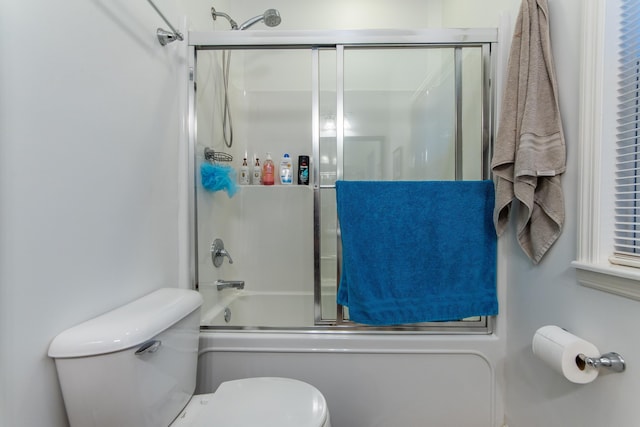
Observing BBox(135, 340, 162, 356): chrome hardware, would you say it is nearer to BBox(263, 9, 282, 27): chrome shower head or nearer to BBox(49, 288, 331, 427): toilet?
BBox(49, 288, 331, 427): toilet

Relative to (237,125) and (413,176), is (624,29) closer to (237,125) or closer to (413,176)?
(413,176)

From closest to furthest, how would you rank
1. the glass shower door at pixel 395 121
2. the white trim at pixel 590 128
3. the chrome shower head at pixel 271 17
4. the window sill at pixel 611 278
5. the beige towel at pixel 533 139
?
the window sill at pixel 611 278 < the white trim at pixel 590 128 < the beige towel at pixel 533 139 < the glass shower door at pixel 395 121 < the chrome shower head at pixel 271 17

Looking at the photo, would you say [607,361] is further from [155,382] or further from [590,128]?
[155,382]

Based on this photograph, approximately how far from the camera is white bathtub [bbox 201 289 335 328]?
141 cm

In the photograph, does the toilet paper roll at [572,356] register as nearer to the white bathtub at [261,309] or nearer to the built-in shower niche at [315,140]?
the built-in shower niche at [315,140]

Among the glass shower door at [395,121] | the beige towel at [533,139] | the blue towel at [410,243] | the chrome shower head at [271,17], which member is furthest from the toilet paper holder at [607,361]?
the chrome shower head at [271,17]

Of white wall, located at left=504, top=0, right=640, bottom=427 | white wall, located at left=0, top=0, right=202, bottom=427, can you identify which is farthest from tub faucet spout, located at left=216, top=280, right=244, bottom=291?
white wall, located at left=504, top=0, right=640, bottom=427

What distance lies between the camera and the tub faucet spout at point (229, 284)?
1.60 m

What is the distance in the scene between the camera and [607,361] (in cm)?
78

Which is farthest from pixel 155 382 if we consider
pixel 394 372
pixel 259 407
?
pixel 394 372

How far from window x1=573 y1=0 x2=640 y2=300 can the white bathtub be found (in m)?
0.98

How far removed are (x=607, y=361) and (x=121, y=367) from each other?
128 centimetres

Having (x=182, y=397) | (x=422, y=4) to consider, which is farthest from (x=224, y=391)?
(x=422, y=4)

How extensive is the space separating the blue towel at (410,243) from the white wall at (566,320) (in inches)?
8.8
